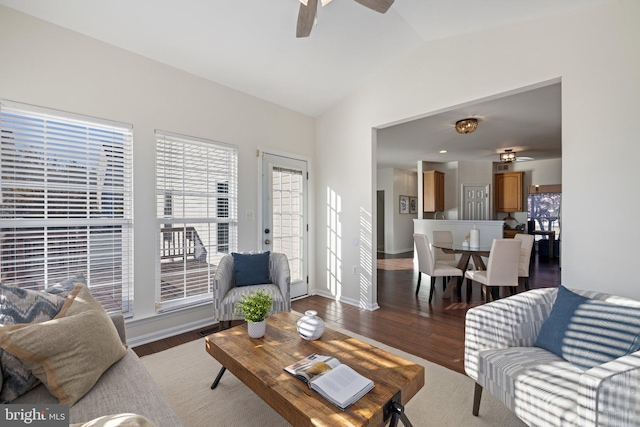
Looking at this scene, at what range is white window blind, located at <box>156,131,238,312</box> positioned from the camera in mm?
2967

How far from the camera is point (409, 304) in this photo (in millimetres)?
3895

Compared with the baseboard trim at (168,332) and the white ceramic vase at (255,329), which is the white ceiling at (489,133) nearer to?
the white ceramic vase at (255,329)

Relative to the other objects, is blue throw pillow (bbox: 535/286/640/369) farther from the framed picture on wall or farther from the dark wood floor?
the framed picture on wall

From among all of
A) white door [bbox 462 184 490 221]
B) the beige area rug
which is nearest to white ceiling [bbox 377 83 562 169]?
white door [bbox 462 184 490 221]

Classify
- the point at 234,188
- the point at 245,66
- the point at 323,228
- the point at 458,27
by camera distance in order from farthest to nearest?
the point at 323,228 < the point at 234,188 < the point at 245,66 < the point at 458,27

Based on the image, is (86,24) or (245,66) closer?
(86,24)

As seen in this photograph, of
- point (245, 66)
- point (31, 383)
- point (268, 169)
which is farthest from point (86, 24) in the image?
point (31, 383)

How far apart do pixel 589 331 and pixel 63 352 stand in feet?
8.72

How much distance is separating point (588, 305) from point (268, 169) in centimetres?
341

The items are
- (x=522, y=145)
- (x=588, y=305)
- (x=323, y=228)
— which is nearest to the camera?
(x=588, y=305)

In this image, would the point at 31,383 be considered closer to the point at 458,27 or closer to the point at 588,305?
the point at 588,305

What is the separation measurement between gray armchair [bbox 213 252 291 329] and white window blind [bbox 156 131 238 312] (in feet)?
1.36

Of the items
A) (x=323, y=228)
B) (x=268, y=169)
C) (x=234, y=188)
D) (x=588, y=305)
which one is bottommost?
(x=588, y=305)

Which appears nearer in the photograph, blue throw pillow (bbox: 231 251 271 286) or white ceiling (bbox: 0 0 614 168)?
white ceiling (bbox: 0 0 614 168)
